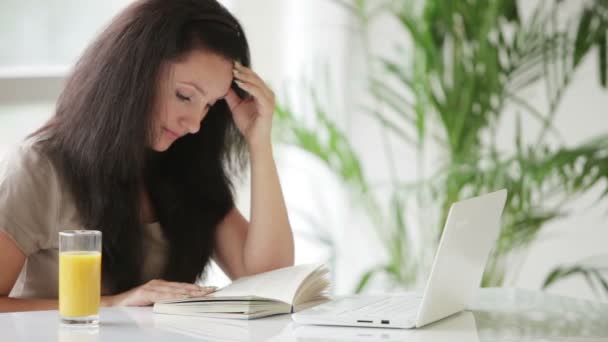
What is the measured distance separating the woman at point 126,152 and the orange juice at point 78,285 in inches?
9.8

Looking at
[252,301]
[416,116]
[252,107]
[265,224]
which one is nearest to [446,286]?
[252,301]

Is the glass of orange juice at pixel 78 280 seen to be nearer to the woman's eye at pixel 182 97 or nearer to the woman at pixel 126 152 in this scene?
the woman at pixel 126 152

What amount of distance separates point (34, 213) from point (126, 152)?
212mm

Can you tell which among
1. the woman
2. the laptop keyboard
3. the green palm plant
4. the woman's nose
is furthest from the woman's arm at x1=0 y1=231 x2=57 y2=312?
the green palm plant

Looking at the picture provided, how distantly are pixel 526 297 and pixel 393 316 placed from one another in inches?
17.7

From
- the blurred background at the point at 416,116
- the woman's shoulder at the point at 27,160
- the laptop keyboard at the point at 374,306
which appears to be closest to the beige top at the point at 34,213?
the woman's shoulder at the point at 27,160

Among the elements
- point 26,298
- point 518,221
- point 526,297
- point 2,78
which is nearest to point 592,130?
point 518,221

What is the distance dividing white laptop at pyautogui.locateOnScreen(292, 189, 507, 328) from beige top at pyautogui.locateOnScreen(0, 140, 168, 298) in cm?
58

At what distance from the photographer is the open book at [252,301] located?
1676 millimetres

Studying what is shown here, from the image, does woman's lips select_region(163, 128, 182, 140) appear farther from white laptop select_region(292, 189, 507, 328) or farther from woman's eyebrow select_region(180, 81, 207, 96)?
white laptop select_region(292, 189, 507, 328)

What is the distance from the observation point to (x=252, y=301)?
66.2 inches

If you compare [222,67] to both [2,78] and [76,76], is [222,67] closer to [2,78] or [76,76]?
[76,76]

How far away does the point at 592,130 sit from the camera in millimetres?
3619

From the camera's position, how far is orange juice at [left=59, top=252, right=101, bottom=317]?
1.53 meters
